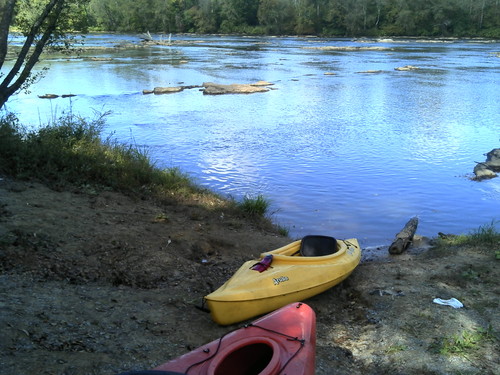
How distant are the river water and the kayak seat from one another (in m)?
1.61

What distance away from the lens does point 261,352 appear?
2992 mm

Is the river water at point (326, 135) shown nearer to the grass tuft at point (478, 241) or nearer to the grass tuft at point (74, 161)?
the grass tuft at point (478, 241)

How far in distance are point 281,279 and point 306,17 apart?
2893 inches

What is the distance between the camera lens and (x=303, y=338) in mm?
3055

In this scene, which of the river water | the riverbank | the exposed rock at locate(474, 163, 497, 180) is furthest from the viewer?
the exposed rock at locate(474, 163, 497, 180)

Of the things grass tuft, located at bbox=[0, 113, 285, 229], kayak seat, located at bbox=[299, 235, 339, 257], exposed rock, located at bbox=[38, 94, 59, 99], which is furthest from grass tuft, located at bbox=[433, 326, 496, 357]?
exposed rock, located at bbox=[38, 94, 59, 99]

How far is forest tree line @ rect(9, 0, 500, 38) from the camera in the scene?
62.3 metres

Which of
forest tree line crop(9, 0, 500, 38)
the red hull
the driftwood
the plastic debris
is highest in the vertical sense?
forest tree line crop(9, 0, 500, 38)

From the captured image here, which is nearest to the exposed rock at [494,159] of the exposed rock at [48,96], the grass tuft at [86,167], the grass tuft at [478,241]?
the grass tuft at [478,241]

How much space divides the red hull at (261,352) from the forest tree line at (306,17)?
64.0 m

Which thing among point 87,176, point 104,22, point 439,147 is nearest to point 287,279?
point 87,176

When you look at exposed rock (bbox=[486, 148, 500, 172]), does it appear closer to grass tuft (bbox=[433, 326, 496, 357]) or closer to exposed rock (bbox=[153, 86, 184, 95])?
grass tuft (bbox=[433, 326, 496, 357])

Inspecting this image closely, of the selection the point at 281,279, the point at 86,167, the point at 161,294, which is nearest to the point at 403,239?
the point at 281,279

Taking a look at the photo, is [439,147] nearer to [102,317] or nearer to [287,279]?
[287,279]
